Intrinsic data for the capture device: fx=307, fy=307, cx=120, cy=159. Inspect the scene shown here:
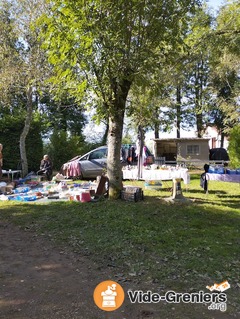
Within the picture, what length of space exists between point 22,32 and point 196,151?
1535 cm

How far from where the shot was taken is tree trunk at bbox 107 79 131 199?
7.88 m

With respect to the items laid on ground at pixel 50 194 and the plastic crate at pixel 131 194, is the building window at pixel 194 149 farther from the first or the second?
the plastic crate at pixel 131 194

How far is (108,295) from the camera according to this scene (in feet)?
11.3

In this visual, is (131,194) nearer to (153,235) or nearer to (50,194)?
(153,235)

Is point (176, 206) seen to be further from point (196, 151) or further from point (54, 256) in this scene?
point (196, 151)

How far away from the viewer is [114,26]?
6781 millimetres

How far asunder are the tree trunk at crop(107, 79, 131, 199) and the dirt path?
10.6ft

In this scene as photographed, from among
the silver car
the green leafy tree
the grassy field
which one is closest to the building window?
the green leafy tree

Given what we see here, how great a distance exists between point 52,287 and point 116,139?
196 inches

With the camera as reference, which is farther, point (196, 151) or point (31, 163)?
point (196, 151)

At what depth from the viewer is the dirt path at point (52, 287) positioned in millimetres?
3020

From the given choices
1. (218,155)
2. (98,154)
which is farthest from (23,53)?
(218,155)

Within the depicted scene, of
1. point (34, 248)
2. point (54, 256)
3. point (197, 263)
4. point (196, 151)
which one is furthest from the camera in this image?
point (196, 151)

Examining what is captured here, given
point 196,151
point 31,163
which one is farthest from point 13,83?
point 196,151
